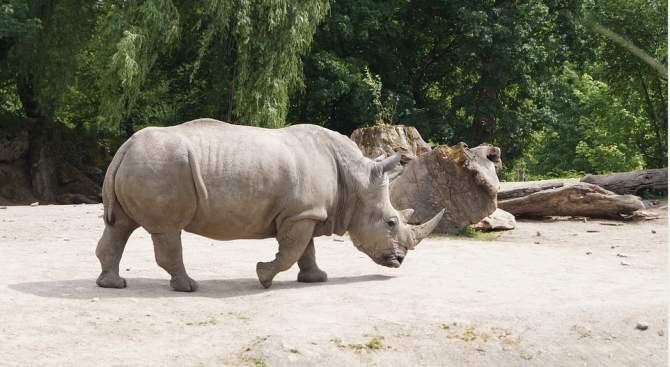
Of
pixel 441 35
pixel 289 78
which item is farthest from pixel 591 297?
pixel 441 35

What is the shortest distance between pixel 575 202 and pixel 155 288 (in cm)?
938

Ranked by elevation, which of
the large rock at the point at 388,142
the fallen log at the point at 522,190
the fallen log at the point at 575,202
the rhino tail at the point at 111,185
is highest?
the large rock at the point at 388,142

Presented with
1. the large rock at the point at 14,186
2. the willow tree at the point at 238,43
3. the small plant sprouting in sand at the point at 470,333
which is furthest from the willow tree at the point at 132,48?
the small plant sprouting in sand at the point at 470,333

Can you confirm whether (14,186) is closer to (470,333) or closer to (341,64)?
(341,64)

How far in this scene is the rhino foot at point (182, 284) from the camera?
24.6ft

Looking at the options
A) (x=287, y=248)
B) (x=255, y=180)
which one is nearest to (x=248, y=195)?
(x=255, y=180)

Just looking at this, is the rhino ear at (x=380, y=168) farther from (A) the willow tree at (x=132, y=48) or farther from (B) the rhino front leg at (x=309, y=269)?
(A) the willow tree at (x=132, y=48)

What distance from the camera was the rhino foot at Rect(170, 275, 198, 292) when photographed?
7.50m

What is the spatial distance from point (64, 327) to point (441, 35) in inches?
920

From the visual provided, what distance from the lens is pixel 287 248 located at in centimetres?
772

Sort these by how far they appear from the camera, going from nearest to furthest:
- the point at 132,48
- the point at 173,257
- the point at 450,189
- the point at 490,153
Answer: the point at 173,257, the point at 450,189, the point at 490,153, the point at 132,48

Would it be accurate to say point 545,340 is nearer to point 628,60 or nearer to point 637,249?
point 637,249

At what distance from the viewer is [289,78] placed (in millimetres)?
20203

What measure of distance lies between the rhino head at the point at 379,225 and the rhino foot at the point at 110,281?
233 centimetres
